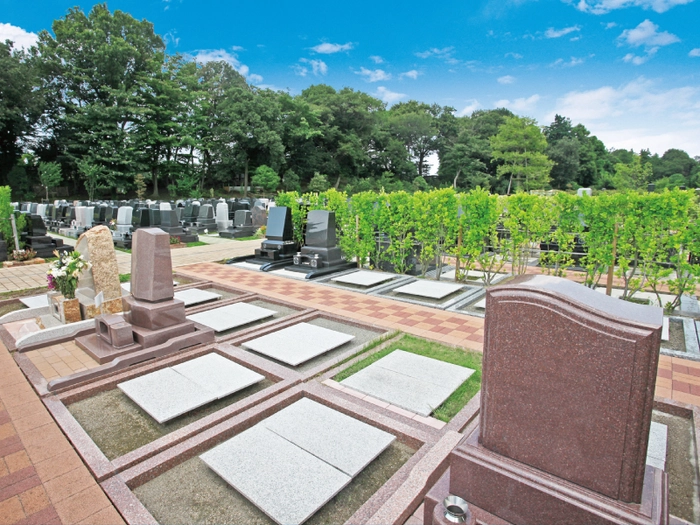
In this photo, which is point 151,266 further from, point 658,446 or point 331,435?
point 658,446

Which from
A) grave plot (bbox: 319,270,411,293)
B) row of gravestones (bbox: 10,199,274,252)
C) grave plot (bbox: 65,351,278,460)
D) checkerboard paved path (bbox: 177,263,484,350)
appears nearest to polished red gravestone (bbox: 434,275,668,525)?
grave plot (bbox: 65,351,278,460)

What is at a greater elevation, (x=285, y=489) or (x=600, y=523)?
(x=600, y=523)

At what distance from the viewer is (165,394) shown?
343 centimetres

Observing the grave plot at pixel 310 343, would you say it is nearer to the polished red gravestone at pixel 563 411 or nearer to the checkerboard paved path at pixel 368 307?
the checkerboard paved path at pixel 368 307

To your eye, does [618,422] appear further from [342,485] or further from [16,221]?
[16,221]

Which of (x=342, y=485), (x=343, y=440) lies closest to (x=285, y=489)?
(x=342, y=485)

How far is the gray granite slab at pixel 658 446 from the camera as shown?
2.60m

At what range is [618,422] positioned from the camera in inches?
65.2

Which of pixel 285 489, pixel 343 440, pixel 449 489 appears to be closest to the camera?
pixel 449 489

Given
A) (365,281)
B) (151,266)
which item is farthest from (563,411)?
(365,281)

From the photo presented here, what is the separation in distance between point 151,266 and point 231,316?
55.4 inches

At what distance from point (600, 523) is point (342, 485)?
1326 millimetres

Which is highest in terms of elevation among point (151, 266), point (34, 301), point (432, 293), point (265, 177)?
point (265, 177)

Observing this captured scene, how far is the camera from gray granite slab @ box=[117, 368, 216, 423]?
3.17m
